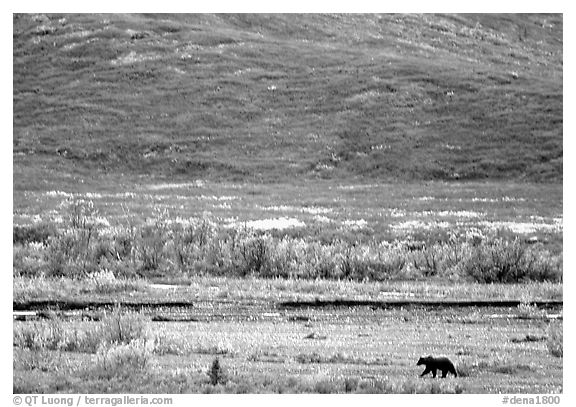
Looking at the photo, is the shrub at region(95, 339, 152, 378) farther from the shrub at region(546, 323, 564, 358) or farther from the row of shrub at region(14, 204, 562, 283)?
the row of shrub at region(14, 204, 562, 283)

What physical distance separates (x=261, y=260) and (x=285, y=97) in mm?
56049

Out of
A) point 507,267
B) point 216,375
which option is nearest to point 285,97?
point 507,267

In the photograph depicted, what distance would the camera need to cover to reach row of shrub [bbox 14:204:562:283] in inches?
1133

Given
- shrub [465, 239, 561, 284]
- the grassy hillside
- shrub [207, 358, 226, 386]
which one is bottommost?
shrub [465, 239, 561, 284]

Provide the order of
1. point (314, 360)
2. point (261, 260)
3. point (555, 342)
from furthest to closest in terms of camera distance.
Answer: point (261, 260), point (555, 342), point (314, 360)

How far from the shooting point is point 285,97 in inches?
3327

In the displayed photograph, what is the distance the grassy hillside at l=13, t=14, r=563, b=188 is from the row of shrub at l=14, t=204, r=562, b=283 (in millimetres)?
30017

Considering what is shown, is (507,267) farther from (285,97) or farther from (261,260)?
(285,97)

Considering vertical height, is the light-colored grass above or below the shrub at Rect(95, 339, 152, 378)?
below

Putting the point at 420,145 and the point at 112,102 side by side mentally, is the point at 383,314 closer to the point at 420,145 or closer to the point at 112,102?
the point at 420,145

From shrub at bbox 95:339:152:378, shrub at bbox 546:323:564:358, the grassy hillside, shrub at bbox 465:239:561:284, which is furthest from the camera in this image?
the grassy hillside

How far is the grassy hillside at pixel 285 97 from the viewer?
70.5m

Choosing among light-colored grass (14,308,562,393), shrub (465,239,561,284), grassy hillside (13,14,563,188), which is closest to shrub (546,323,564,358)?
light-colored grass (14,308,562,393)

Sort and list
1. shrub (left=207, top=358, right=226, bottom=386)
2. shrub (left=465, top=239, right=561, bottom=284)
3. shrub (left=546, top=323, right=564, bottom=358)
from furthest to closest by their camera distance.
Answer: shrub (left=465, top=239, right=561, bottom=284) → shrub (left=546, top=323, right=564, bottom=358) → shrub (left=207, top=358, right=226, bottom=386)
